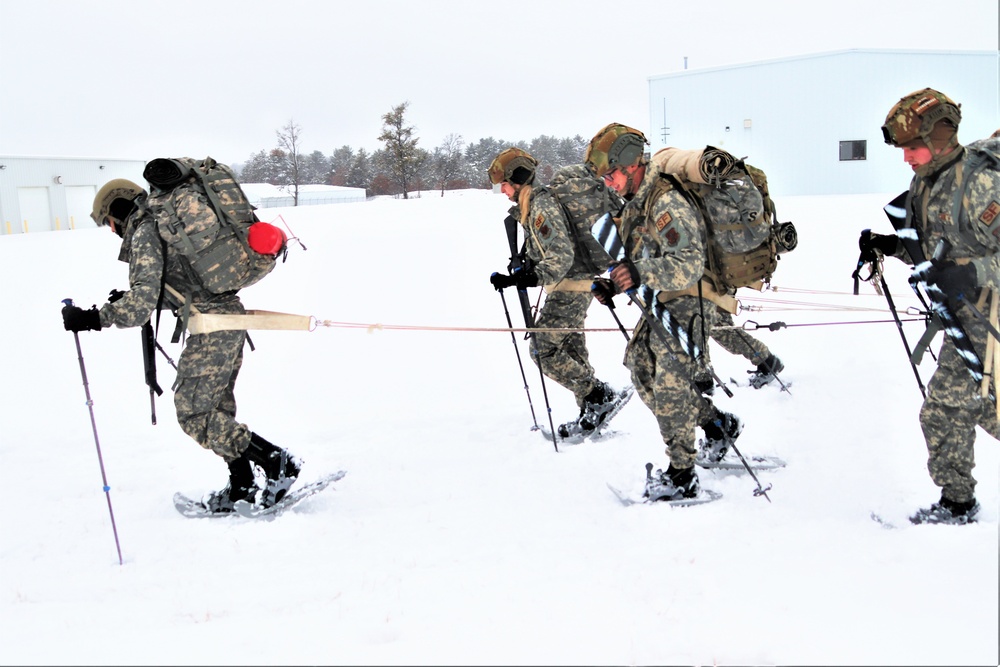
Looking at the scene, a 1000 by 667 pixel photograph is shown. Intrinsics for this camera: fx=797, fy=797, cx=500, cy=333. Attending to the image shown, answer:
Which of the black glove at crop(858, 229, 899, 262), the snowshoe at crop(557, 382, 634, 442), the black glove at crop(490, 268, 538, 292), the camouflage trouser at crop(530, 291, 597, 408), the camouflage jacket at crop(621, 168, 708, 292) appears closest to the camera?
the black glove at crop(858, 229, 899, 262)

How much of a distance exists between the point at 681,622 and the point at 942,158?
255cm

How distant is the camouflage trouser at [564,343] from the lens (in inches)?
241

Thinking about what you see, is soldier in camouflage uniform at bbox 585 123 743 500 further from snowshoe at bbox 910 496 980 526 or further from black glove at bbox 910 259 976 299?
snowshoe at bbox 910 496 980 526

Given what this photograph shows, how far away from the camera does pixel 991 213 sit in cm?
369

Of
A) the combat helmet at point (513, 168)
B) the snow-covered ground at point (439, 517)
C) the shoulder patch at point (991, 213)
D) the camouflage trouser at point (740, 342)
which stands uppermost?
the combat helmet at point (513, 168)

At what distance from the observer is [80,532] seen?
16.0 ft

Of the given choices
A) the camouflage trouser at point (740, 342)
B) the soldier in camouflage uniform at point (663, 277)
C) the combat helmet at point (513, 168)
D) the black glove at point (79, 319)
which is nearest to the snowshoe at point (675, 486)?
the soldier in camouflage uniform at point (663, 277)

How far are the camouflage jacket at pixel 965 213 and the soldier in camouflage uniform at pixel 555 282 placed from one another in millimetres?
2306

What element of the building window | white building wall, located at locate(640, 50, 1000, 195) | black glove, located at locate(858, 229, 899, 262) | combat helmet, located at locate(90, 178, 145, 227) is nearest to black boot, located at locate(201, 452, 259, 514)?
combat helmet, located at locate(90, 178, 145, 227)

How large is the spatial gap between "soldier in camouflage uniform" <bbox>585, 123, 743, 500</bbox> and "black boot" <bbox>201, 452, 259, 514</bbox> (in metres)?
2.47

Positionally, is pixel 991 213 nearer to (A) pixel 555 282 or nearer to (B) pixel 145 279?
(A) pixel 555 282

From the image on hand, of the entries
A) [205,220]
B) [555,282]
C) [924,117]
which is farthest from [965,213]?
[205,220]

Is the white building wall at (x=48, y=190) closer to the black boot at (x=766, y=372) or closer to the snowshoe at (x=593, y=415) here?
the snowshoe at (x=593, y=415)

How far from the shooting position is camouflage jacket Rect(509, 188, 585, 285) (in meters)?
5.59
